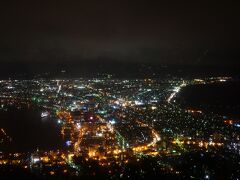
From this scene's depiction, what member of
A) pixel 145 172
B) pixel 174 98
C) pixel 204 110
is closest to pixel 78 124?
pixel 145 172

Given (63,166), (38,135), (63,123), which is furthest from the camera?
(63,123)

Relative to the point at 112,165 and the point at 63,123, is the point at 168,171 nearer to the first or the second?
the point at 112,165

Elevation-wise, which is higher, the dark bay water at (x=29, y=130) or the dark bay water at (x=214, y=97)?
the dark bay water at (x=29, y=130)

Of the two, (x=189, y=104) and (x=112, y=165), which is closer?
(x=112, y=165)

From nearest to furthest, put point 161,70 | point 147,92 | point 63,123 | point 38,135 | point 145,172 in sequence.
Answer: point 145,172, point 38,135, point 63,123, point 147,92, point 161,70

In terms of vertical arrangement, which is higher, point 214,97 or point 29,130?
point 29,130
